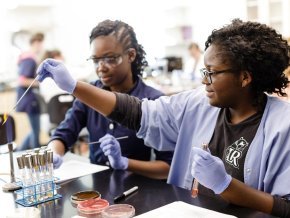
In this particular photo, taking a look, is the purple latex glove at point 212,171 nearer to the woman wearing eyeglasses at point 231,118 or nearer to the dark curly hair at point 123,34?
the woman wearing eyeglasses at point 231,118

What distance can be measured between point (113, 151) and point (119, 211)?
1.25 feet

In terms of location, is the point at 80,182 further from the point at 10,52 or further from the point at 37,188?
the point at 10,52

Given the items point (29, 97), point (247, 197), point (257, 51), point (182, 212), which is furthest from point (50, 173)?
point (29, 97)

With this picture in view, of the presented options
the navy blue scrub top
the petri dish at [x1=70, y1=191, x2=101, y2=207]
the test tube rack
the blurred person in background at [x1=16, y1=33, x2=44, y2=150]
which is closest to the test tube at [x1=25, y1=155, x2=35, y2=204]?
the test tube rack

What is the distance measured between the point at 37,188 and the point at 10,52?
457cm

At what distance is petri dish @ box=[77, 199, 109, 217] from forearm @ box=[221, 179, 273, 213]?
336 millimetres

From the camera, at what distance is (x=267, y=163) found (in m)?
1.13

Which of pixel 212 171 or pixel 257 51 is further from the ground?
Result: pixel 257 51

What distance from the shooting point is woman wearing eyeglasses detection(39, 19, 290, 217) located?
1063 millimetres

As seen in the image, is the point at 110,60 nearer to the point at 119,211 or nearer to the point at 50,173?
the point at 50,173

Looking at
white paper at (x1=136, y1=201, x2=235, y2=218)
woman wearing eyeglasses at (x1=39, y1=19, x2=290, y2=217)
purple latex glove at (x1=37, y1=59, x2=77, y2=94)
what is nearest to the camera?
white paper at (x1=136, y1=201, x2=235, y2=218)

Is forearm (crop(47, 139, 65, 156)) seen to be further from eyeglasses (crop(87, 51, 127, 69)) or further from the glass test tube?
the glass test tube

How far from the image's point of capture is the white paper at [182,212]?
3.15 feet

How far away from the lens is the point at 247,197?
104 centimetres
